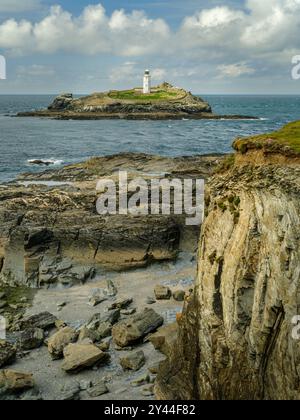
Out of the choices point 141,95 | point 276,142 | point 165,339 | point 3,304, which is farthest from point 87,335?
point 141,95

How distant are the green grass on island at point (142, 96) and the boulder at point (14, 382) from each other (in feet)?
462

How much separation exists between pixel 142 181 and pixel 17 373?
23131 mm

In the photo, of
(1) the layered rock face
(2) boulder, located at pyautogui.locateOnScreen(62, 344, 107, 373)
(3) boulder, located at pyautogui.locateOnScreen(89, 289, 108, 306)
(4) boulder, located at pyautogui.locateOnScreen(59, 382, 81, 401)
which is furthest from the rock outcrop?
(1) the layered rock face

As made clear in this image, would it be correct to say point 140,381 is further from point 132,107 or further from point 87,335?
point 132,107

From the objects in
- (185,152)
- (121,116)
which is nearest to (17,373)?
(185,152)

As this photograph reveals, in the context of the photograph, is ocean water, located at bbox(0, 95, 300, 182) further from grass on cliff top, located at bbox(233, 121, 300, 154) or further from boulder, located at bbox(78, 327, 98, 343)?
grass on cliff top, located at bbox(233, 121, 300, 154)

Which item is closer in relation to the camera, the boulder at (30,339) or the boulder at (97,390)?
the boulder at (97,390)

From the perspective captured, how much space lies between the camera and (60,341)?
61.8ft

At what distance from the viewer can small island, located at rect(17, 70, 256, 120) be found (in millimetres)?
140750

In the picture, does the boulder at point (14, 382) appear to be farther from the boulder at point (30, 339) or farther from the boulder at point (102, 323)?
the boulder at point (102, 323)

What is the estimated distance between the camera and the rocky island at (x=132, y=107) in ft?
461

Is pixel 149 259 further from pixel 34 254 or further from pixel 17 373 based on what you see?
pixel 17 373

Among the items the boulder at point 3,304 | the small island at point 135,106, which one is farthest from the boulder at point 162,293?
the small island at point 135,106

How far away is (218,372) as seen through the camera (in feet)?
44.1
